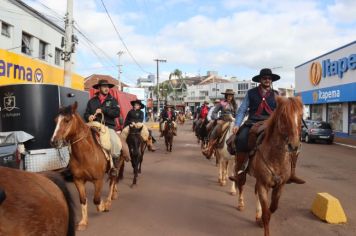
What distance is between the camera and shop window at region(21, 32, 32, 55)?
76.7 feet

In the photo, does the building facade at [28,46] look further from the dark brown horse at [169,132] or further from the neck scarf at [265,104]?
the neck scarf at [265,104]

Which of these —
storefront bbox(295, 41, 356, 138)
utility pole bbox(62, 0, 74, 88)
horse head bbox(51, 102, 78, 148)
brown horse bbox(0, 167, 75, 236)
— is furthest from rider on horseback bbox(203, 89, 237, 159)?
storefront bbox(295, 41, 356, 138)

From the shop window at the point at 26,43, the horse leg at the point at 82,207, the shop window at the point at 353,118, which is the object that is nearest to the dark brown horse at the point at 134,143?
the horse leg at the point at 82,207

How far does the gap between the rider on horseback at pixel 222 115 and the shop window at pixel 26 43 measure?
52.0ft

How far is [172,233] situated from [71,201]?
9.98 ft

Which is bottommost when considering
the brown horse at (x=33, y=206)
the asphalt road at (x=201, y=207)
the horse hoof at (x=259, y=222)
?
the asphalt road at (x=201, y=207)

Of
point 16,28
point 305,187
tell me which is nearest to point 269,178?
point 305,187

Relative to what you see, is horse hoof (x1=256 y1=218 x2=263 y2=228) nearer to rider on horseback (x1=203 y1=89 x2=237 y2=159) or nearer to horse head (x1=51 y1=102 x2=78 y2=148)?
horse head (x1=51 y1=102 x2=78 y2=148)

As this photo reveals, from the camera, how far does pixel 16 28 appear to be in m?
21.8

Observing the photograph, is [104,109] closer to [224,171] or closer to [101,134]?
[101,134]

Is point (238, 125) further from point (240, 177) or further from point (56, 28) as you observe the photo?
point (56, 28)

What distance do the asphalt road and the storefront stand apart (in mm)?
16654

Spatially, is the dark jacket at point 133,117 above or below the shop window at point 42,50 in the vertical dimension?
below

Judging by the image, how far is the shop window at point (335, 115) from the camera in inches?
1195
